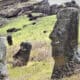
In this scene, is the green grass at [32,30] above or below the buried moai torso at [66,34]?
below

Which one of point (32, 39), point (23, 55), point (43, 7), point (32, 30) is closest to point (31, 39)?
point (32, 39)

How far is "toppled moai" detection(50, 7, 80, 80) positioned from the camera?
2917cm

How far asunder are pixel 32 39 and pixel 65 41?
2652 centimetres

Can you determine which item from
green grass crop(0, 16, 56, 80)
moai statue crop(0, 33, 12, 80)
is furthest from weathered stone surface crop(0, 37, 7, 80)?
green grass crop(0, 16, 56, 80)

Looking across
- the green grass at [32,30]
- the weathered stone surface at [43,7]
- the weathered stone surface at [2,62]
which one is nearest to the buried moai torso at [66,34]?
the weathered stone surface at [2,62]

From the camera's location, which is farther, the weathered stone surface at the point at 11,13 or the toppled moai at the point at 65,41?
the weathered stone surface at the point at 11,13

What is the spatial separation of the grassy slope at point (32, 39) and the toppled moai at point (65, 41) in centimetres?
111

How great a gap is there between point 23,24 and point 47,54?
31.7 m

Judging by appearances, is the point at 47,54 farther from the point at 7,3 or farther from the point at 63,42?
the point at 7,3

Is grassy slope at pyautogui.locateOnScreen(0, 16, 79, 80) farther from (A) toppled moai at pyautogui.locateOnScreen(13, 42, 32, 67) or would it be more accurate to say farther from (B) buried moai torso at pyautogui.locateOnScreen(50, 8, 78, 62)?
(B) buried moai torso at pyautogui.locateOnScreen(50, 8, 78, 62)

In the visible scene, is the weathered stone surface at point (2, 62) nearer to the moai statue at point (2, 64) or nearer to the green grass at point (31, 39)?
the moai statue at point (2, 64)

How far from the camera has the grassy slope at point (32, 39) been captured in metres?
34.3

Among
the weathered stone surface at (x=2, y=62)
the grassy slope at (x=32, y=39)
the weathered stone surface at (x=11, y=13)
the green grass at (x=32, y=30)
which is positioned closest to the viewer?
the weathered stone surface at (x=2, y=62)

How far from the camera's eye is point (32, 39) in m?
55.8
